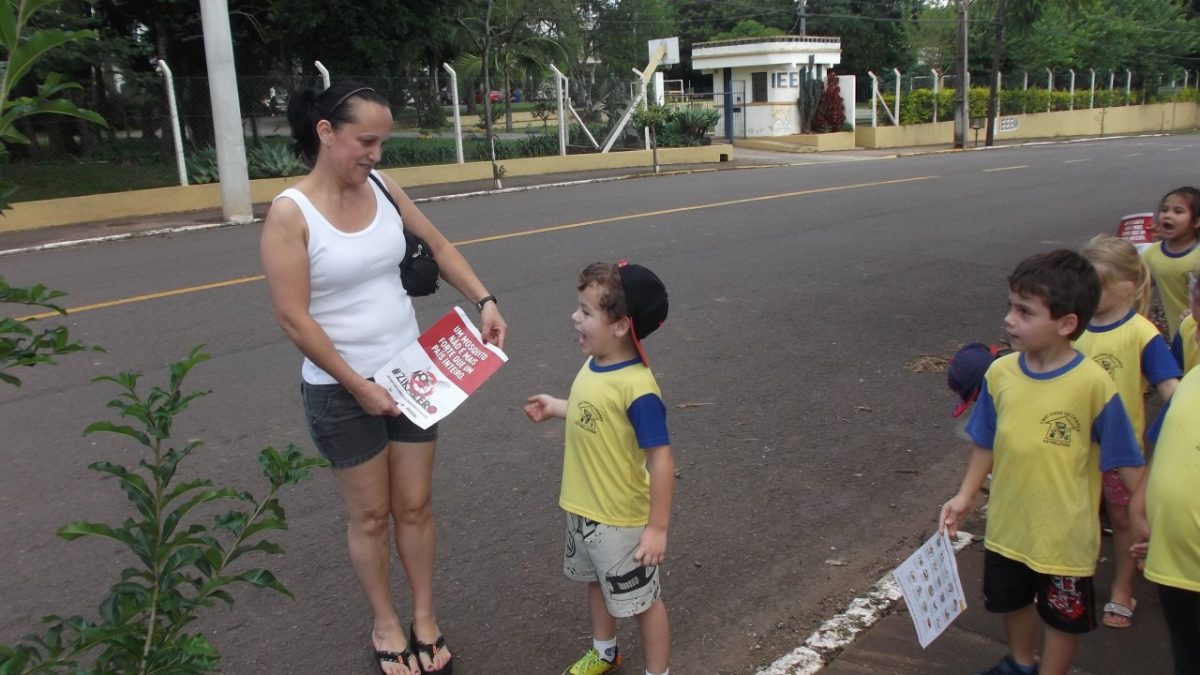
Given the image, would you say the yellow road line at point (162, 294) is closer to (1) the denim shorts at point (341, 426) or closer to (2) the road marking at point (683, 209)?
(2) the road marking at point (683, 209)

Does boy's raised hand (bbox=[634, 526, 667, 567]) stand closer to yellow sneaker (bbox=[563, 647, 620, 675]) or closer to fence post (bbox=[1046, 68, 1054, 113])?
yellow sneaker (bbox=[563, 647, 620, 675])

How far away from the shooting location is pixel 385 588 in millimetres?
3150

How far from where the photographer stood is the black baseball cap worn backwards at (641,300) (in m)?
2.70

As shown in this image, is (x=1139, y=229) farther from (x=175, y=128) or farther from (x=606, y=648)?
(x=175, y=128)

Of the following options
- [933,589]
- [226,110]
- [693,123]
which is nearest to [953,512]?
[933,589]

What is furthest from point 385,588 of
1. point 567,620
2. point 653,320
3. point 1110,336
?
point 1110,336

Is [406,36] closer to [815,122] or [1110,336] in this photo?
[815,122]

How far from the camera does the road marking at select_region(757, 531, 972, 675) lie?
10.2 feet

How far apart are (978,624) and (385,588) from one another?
2000 mm

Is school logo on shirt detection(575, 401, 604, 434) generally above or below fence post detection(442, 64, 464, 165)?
below

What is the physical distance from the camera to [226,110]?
44.1 ft

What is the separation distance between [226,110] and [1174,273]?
12.3 metres

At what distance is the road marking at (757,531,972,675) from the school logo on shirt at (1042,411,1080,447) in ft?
3.17

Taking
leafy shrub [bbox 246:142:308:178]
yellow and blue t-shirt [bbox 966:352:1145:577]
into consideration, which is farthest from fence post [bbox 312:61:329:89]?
yellow and blue t-shirt [bbox 966:352:1145:577]
